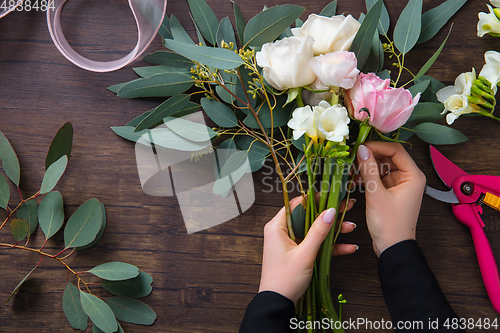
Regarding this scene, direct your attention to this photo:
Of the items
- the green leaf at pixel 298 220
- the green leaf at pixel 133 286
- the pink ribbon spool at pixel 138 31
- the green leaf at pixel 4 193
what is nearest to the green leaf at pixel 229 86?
the pink ribbon spool at pixel 138 31

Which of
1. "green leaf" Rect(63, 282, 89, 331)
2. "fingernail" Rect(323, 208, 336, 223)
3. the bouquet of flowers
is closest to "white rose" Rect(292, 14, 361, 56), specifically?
the bouquet of flowers

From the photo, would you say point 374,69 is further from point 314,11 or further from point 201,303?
point 201,303

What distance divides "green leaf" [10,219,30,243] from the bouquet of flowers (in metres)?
0.35

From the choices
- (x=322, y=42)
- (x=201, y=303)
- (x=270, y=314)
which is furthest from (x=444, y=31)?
(x=201, y=303)

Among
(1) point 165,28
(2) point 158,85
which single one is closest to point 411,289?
(2) point 158,85

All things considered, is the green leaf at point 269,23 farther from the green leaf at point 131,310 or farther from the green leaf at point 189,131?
the green leaf at point 131,310

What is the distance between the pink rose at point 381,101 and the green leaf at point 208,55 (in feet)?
0.83

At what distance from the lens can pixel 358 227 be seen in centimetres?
79

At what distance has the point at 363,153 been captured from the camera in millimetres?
649

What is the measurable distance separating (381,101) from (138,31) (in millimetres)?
683

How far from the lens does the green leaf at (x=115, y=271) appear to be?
2.48 ft

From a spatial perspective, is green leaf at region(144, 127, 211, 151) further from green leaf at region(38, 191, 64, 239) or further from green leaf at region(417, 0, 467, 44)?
green leaf at region(417, 0, 467, 44)

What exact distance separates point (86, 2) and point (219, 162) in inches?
24.1

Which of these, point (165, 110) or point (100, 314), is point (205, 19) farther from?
point (100, 314)
